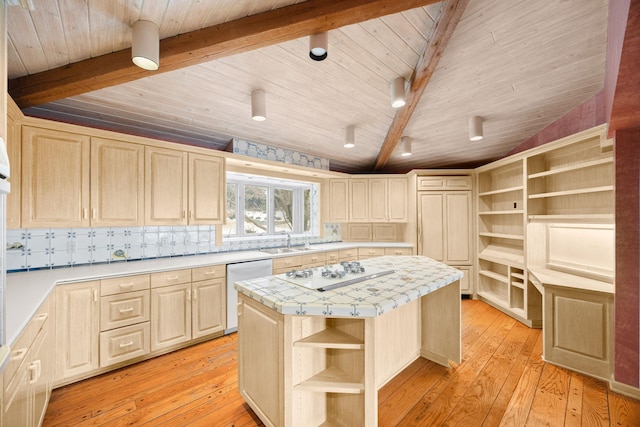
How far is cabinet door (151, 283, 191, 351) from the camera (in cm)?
254

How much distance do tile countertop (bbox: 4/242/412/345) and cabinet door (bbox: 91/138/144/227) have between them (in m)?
0.44

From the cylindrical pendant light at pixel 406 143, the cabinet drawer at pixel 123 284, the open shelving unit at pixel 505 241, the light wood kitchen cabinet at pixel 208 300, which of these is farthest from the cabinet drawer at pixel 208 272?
the open shelving unit at pixel 505 241

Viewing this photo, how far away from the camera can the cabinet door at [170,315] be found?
2.54 meters

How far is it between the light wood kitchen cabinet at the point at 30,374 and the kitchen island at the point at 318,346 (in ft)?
3.46

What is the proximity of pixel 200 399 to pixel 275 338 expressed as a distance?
106cm

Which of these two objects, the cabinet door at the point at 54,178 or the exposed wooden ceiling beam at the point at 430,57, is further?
the cabinet door at the point at 54,178

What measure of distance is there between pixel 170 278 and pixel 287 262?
143 centimetres

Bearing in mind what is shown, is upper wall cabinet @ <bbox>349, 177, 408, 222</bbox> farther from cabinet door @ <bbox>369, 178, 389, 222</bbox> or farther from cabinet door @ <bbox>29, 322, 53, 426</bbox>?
cabinet door @ <bbox>29, 322, 53, 426</bbox>

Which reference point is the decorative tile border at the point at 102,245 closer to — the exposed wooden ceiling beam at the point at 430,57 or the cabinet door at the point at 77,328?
the cabinet door at the point at 77,328

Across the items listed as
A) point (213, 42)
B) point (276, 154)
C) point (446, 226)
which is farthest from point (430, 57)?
point (446, 226)

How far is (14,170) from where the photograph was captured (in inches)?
80.2

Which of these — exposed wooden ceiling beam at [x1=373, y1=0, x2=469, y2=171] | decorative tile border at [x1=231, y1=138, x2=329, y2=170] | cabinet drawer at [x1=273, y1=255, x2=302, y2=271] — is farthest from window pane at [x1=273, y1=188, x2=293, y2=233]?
exposed wooden ceiling beam at [x1=373, y1=0, x2=469, y2=171]

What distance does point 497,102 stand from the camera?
121 inches

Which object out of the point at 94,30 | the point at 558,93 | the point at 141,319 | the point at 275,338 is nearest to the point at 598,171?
the point at 558,93
